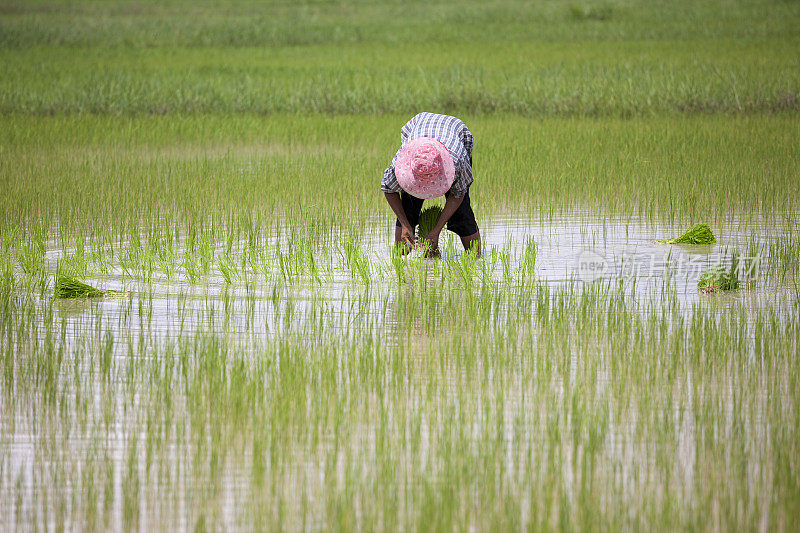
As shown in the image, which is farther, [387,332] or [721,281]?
[721,281]

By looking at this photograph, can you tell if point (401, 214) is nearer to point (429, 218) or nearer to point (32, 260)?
point (429, 218)

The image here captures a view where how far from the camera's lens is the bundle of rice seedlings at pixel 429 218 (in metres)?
4.82

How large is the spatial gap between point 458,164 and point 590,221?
1781 millimetres

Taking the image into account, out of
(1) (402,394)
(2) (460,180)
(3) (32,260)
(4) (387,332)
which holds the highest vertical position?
(2) (460,180)

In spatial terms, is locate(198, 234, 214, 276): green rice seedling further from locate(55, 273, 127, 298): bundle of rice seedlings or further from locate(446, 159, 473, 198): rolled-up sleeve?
locate(446, 159, 473, 198): rolled-up sleeve

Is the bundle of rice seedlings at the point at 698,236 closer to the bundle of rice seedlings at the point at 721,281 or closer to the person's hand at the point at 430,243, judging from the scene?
the bundle of rice seedlings at the point at 721,281

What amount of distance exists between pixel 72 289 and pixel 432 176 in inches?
66.0

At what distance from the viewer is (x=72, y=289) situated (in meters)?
4.33

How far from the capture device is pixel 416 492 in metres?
2.42

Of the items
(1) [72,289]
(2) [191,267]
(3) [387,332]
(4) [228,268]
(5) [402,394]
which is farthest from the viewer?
(4) [228,268]

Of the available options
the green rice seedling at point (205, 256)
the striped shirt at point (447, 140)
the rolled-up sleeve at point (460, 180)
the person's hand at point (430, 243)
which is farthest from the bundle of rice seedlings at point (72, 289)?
the rolled-up sleeve at point (460, 180)

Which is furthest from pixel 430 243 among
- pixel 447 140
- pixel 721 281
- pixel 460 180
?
pixel 721 281

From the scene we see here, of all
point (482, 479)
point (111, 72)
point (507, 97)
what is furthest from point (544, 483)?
point (111, 72)

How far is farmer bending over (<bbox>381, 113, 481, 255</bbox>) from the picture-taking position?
423 cm
